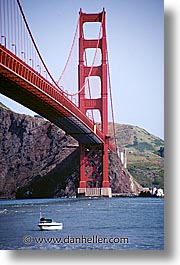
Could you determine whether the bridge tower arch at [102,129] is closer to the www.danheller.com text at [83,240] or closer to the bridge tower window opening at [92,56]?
the bridge tower window opening at [92,56]

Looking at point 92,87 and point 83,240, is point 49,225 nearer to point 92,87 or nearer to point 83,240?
point 83,240

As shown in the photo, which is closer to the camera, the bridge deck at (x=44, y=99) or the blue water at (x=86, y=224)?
the blue water at (x=86, y=224)

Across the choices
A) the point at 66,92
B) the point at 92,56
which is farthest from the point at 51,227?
the point at 92,56

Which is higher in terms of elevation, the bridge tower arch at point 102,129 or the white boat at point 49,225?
the bridge tower arch at point 102,129

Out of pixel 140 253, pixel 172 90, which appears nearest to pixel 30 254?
pixel 140 253

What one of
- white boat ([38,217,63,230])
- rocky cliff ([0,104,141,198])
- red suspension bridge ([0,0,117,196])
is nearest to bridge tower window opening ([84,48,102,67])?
red suspension bridge ([0,0,117,196])

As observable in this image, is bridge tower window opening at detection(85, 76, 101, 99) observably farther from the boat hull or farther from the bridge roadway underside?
the boat hull

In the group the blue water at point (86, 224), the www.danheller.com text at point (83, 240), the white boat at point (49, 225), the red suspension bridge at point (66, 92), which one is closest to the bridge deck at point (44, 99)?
the red suspension bridge at point (66, 92)

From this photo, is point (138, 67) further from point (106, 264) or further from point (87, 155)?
point (106, 264)

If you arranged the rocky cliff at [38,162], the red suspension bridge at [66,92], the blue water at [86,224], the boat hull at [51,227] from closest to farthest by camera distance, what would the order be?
1. the blue water at [86,224]
2. the boat hull at [51,227]
3. the red suspension bridge at [66,92]
4. the rocky cliff at [38,162]
